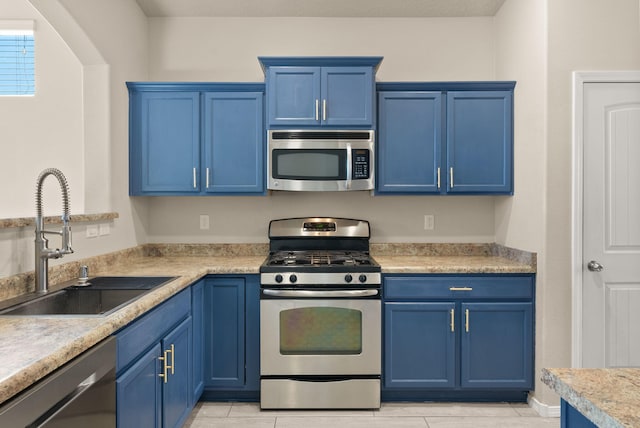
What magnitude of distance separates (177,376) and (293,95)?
6.35 ft

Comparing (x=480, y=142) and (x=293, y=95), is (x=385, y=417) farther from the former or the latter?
(x=293, y=95)

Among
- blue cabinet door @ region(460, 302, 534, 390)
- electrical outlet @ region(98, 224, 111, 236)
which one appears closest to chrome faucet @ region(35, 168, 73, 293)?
electrical outlet @ region(98, 224, 111, 236)

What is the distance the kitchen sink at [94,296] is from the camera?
198 cm

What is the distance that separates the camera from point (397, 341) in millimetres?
2930

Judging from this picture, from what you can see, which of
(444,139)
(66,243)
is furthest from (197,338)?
(444,139)

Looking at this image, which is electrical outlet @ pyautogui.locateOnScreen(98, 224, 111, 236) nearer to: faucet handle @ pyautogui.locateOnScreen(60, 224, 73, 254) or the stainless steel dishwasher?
faucet handle @ pyautogui.locateOnScreen(60, 224, 73, 254)

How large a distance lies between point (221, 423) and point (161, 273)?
3.23ft

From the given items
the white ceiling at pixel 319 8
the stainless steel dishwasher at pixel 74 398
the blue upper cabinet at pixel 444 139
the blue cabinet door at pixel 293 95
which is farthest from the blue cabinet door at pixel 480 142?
the stainless steel dishwasher at pixel 74 398

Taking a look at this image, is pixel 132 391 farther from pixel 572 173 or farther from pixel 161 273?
pixel 572 173

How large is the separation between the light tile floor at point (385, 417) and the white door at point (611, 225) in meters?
0.57

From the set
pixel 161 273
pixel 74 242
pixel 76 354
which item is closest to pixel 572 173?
pixel 161 273

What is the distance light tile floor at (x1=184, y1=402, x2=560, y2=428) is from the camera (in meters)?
2.70

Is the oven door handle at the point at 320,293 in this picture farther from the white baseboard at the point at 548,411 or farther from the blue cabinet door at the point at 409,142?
the white baseboard at the point at 548,411

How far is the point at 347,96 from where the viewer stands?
10.3ft
